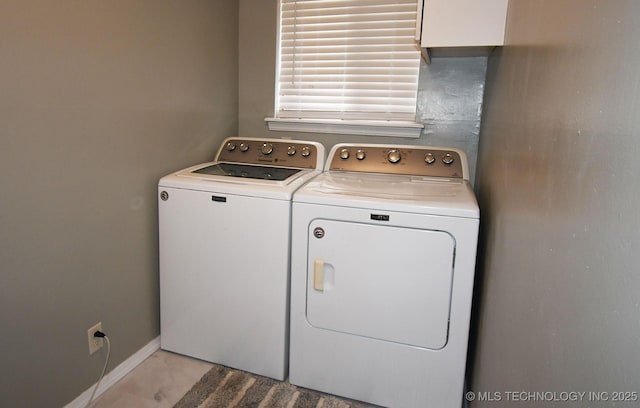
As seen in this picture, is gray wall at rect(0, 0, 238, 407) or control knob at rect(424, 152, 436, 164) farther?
control knob at rect(424, 152, 436, 164)

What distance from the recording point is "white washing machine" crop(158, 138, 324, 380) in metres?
1.70

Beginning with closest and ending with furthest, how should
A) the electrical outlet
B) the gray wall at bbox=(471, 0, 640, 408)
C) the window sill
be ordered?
the gray wall at bbox=(471, 0, 640, 408) → the electrical outlet → the window sill

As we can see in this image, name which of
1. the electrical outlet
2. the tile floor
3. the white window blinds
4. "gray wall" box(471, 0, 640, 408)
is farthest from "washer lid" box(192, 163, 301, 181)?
"gray wall" box(471, 0, 640, 408)

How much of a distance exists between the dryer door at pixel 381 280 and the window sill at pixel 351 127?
35.7 inches

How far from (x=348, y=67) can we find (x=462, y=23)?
0.86 m

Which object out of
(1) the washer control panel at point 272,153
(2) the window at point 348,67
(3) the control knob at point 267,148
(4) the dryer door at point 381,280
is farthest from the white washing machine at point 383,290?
(2) the window at point 348,67

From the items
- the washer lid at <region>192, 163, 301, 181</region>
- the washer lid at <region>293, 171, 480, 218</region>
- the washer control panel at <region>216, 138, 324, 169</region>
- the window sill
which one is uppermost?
the window sill

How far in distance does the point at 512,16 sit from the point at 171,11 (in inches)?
58.1

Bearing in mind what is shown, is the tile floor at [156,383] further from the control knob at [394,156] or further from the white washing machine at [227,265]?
the control knob at [394,156]

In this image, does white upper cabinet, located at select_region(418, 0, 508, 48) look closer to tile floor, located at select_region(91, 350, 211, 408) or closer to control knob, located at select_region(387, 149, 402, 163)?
control knob, located at select_region(387, 149, 402, 163)

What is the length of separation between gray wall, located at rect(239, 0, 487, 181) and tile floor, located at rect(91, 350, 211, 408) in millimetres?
1407

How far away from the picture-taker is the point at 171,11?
1869 millimetres

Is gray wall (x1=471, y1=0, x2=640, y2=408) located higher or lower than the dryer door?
higher

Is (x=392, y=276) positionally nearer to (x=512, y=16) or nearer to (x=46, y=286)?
(x=512, y=16)
